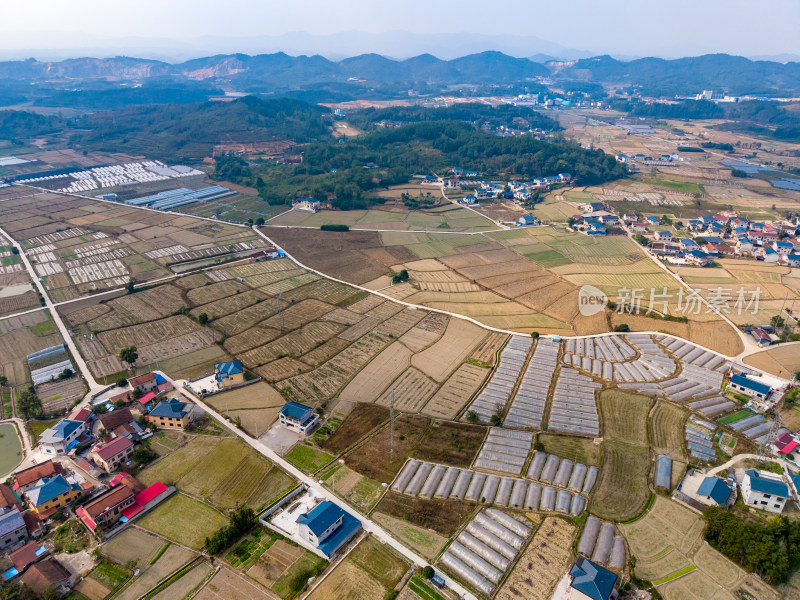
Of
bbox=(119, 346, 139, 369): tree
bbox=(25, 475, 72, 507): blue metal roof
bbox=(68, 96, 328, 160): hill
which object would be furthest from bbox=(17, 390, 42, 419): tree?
bbox=(68, 96, 328, 160): hill

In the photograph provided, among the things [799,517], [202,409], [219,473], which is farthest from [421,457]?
[799,517]

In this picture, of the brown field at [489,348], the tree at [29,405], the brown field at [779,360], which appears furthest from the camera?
the brown field at [489,348]

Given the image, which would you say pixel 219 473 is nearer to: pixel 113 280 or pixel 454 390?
pixel 454 390

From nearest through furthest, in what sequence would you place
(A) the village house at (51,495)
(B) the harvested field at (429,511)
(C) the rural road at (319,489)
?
(C) the rural road at (319,489), (B) the harvested field at (429,511), (A) the village house at (51,495)

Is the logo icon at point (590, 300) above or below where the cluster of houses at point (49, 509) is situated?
above

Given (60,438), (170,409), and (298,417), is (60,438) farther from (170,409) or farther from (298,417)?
(298,417)

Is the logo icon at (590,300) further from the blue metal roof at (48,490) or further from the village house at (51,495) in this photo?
the blue metal roof at (48,490)

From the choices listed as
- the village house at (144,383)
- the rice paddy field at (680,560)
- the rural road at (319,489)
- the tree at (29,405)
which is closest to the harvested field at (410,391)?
the rural road at (319,489)

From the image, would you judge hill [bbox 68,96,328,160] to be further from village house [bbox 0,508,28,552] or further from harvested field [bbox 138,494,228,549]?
harvested field [bbox 138,494,228,549]
